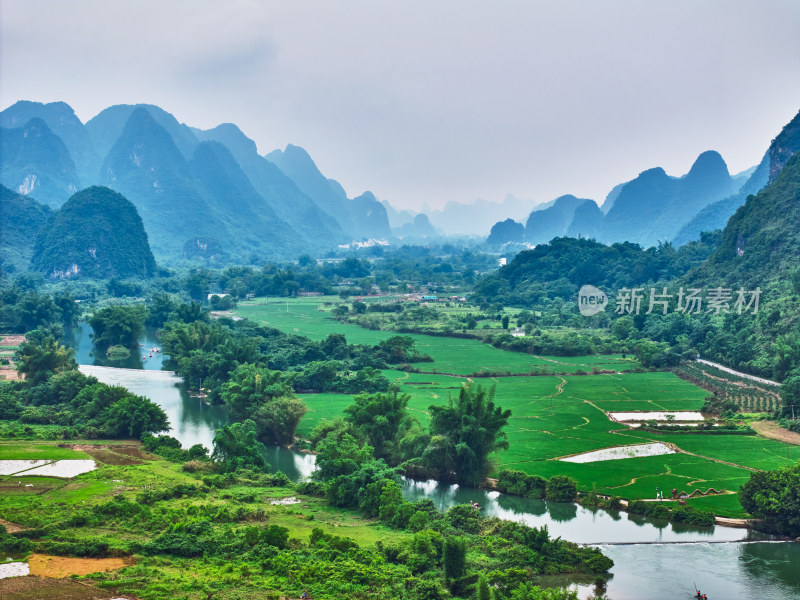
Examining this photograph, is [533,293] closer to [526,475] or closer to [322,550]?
[526,475]

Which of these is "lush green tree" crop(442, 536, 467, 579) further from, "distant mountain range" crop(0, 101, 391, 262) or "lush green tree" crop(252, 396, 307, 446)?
"distant mountain range" crop(0, 101, 391, 262)

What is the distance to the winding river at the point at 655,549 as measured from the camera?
13.5 m

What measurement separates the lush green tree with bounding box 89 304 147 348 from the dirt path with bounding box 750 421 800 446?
3039cm

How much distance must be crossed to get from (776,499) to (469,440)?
701 centimetres

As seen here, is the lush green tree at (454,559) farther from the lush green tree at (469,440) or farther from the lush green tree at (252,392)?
the lush green tree at (252,392)

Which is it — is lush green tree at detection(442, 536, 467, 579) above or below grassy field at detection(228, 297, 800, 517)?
below

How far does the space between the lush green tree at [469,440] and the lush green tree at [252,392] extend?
6.81 metres

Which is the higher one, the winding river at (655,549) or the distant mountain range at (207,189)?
the distant mountain range at (207,189)

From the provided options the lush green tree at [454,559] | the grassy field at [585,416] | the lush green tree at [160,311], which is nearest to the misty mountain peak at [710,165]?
the grassy field at [585,416]

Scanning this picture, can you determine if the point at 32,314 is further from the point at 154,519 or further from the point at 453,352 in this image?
the point at 154,519

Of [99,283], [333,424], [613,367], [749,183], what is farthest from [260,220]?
[333,424]

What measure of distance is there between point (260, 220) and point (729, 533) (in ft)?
394

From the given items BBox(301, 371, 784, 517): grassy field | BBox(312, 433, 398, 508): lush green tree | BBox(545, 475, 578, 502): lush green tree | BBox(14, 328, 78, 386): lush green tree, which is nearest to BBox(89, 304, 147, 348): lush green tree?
BBox(14, 328, 78, 386): lush green tree

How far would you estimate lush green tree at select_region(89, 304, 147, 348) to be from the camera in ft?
129
